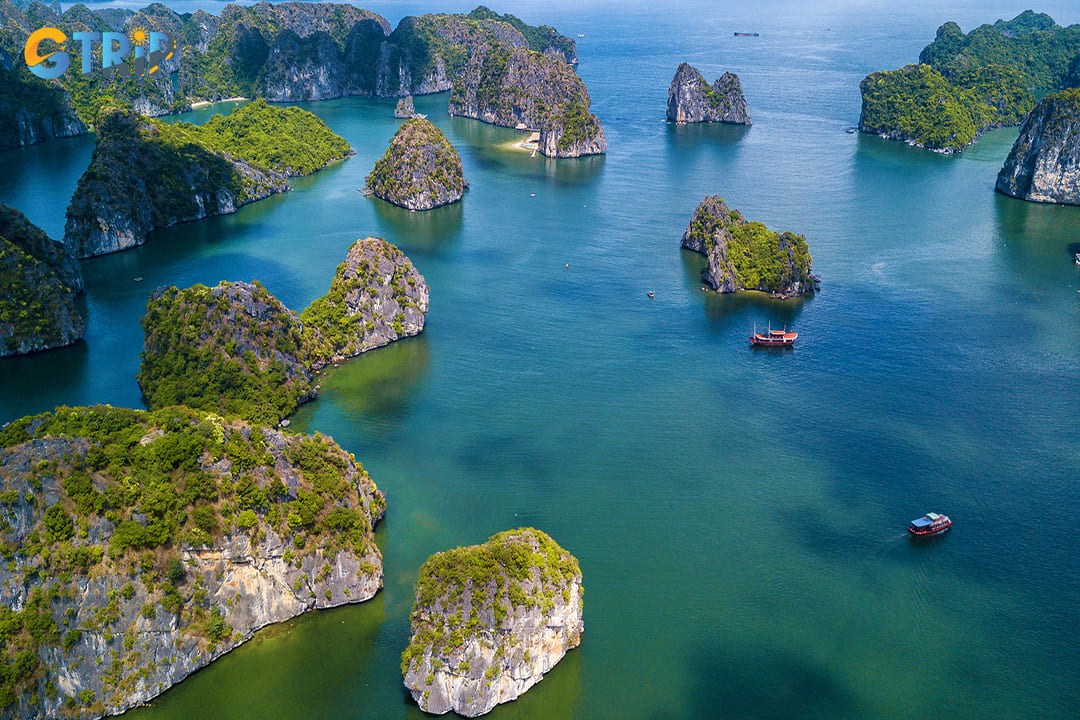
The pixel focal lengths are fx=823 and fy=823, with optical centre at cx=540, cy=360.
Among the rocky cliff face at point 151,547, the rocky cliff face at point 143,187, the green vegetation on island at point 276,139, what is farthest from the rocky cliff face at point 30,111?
the rocky cliff face at point 151,547

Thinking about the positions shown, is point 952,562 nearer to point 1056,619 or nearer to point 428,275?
point 1056,619

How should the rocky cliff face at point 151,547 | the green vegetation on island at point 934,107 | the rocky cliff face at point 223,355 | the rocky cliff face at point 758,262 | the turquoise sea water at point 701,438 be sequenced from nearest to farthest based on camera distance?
the rocky cliff face at point 151,547
the turquoise sea water at point 701,438
the rocky cliff face at point 223,355
the rocky cliff face at point 758,262
the green vegetation on island at point 934,107

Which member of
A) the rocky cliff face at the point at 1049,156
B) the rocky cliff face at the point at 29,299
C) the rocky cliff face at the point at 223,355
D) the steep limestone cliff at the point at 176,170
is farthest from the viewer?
the rocky cliff face at the point at 1049,156

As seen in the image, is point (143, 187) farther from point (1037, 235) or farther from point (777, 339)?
point (1037, 235)

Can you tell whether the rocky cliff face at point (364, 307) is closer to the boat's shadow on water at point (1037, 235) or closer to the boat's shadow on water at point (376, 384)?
the boat's shadow on water at point (376, 384)

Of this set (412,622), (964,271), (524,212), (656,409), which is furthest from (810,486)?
(524,212)

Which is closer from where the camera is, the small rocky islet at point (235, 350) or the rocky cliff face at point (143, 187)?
the small rocky islet at point (235, 350)

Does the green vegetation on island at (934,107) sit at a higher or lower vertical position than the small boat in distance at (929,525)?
higher

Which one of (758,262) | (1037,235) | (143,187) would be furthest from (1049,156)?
(143,187)
